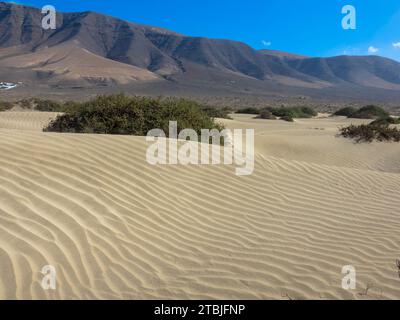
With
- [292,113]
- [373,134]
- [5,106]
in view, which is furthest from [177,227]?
[292,113]

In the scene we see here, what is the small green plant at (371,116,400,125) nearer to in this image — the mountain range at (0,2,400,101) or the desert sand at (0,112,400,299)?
the desert sand at (0,112,400,299)

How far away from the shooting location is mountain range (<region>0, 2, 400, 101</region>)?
3893 inches

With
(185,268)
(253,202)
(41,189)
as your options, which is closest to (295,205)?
(253,202)

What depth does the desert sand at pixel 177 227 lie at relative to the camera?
352 centimetres

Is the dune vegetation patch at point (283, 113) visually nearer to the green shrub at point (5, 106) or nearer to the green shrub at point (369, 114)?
the green shrub at point (369, 114)

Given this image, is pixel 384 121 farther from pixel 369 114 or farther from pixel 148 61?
pixel 148 61

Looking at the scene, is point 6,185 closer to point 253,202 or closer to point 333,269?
point 253,202

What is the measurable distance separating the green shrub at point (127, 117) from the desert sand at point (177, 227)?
306 centimetres

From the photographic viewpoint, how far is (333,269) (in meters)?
3.83

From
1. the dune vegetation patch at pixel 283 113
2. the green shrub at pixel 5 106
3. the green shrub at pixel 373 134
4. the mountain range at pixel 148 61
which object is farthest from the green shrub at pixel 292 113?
the mountain range at pixel 148 61

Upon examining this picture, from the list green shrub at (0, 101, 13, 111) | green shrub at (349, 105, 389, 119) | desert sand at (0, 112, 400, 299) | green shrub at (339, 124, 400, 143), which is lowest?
desert sand at (0, 112, 400, 299)

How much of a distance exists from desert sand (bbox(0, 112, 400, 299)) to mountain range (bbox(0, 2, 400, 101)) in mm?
79508

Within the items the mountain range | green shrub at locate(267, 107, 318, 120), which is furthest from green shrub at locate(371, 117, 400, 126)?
the mountain range

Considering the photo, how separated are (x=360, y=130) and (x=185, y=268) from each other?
10767mm
